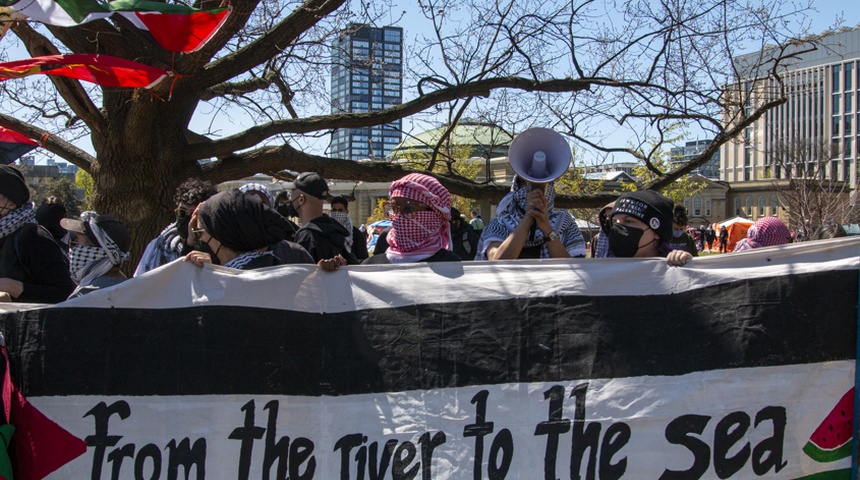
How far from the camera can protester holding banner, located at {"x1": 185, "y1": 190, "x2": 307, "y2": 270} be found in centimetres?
299

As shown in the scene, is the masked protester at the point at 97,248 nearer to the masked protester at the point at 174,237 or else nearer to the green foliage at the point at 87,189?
the masked protester at the point at 174,237

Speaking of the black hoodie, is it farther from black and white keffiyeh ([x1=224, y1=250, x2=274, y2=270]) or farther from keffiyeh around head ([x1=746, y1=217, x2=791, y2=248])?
keffiyeh around head ([x1=746, y1=217, x2=791, y2=248])

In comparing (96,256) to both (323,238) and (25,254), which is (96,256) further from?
(323,238)

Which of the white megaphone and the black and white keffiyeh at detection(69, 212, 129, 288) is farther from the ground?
the white megaphone

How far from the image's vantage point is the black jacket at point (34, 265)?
12.4ft

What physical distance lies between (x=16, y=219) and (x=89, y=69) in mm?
2109

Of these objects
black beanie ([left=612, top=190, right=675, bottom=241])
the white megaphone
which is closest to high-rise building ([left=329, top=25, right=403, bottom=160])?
the white megaphone

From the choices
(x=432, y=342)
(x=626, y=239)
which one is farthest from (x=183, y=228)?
(x=626, y=239)

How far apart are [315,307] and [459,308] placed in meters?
0.55

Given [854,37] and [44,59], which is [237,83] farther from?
[854,37]

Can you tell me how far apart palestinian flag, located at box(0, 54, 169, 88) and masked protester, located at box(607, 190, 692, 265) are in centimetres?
397

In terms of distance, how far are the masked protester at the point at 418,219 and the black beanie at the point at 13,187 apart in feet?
6.41

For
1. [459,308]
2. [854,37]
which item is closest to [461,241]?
[459,308]

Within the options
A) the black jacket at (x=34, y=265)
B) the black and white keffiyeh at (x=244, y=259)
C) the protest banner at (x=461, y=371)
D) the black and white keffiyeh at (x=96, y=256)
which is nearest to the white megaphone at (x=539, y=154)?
the protest banner at (x=461, y=371)
